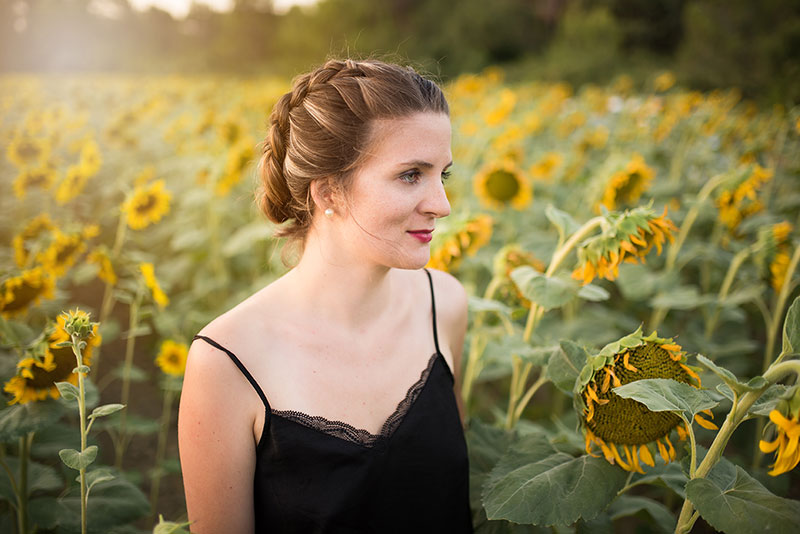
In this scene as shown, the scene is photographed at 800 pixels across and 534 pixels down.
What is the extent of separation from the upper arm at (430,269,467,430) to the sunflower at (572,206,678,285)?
473mm

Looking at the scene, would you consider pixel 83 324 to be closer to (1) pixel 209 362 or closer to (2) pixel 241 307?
(1) pixel 209 362

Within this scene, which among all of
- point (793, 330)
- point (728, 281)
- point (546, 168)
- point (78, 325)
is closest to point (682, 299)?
point (728, 281)

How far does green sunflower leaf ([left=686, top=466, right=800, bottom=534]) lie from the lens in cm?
90

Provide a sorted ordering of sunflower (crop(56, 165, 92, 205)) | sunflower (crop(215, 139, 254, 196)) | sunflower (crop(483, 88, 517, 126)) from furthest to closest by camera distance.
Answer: sunflower (crop(483, 88, 517, 126))
sunflower (crop(215, 139, 254, 196))
sunflower (crop(56, 165, 92, 205))

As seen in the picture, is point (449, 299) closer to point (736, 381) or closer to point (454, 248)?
point (454, 248)

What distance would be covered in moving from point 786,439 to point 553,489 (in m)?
0.41

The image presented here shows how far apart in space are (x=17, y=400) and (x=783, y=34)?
18.0 ft

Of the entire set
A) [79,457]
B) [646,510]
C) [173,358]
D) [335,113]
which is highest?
[335,113]

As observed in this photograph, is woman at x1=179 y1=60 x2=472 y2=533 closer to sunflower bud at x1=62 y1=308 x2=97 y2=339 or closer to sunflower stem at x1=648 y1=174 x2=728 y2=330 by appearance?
sunflower bud at x1=62 y1=308 x2=97 y2=339

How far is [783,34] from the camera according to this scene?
4527mm

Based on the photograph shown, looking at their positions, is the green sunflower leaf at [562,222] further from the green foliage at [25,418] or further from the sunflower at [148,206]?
the sunflower at [148,206]

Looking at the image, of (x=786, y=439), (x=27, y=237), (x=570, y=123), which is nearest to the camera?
(x=786, y=439)

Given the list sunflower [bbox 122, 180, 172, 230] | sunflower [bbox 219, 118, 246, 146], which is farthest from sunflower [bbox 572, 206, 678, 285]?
sunflower [bbox 219, 118, 246, 146]

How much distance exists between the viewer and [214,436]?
1272 millimetres
